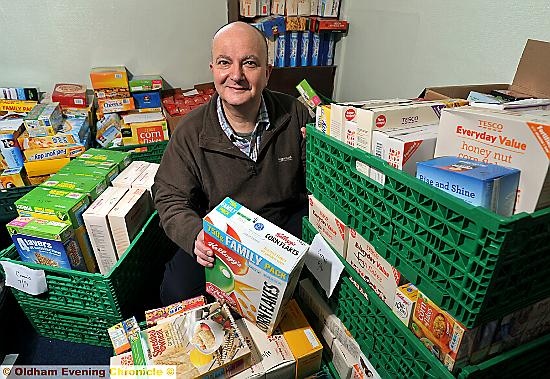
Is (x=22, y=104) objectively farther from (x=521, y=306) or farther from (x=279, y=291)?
(x=521, y=306)

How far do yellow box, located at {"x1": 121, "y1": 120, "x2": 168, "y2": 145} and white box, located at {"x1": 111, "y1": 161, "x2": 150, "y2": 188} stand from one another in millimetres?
602

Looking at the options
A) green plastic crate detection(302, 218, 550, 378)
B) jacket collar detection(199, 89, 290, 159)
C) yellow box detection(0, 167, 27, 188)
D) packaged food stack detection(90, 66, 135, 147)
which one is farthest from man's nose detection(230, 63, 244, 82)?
yellow box detection(0, 167, 27, 188)

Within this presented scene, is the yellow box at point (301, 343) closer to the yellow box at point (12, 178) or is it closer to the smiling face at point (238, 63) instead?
the smiling face at point (238, 63)

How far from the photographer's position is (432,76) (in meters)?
2.03

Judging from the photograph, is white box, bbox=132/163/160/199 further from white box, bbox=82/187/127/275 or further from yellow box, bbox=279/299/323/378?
yellow box, bbox=279/299/323/378

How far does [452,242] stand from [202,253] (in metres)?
0.70

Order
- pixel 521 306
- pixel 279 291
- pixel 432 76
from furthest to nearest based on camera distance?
pixel 432 76 < pixel 279 291 < pixel 521 306

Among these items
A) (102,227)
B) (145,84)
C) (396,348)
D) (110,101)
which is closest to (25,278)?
(102,227)

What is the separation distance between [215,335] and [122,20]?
7.73ft

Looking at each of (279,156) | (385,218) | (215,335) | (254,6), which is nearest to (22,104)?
(254,6)

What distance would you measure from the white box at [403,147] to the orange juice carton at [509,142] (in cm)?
3

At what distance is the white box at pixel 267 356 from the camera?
1026mm

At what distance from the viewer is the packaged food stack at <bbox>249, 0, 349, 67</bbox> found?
2.72 m

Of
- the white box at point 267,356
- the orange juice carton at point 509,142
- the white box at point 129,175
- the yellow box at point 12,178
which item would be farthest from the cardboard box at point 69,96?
the orange juice carton at point 509,142
